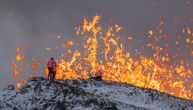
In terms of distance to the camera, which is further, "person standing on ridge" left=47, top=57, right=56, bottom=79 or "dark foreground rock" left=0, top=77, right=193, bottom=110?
"person standing on ridge" left=47, top=57, right=56, bottom=79

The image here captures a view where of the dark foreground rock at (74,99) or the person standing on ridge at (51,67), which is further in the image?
the person standing on ridge at (51,67)

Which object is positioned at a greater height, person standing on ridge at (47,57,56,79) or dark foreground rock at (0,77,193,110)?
person standing on ridge at (47,57,56,79)

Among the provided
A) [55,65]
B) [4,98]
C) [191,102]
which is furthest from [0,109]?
[191,102]

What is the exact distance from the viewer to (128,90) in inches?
1598

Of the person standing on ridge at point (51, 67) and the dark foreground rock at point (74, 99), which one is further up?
the person standing on ridge at point (51, 67)

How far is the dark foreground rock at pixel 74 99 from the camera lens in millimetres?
31547

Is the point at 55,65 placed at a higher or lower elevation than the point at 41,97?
higher

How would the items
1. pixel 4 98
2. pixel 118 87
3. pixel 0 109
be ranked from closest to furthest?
pixel 0 109
pixel 4 98
pixel 118 87

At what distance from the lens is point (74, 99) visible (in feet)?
106

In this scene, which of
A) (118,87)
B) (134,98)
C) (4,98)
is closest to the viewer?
(4,98)

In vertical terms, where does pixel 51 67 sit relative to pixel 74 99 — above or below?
above

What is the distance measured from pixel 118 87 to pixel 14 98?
12602 millimetres

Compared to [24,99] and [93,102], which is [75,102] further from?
[24,99]

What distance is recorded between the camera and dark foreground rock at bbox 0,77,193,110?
1242 inches
